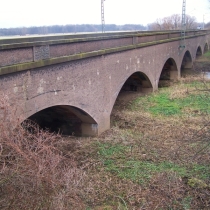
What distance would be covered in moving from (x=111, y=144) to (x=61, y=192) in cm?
585

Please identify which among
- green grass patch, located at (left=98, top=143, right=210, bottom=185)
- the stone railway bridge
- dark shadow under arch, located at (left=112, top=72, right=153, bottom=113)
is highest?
the stone railway bridge

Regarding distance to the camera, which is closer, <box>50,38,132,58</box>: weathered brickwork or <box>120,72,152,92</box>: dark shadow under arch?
<box>50,38,132,58</box>: weathered brickwork

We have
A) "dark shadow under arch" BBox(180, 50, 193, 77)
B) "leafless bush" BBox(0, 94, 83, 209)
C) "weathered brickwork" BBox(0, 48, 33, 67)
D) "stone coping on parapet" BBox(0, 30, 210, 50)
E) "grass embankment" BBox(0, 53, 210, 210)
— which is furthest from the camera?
"dark shadow under arch" BBox(180, 50, 193, 77)

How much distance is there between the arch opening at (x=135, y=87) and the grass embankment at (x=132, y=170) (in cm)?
428

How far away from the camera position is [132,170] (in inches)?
333

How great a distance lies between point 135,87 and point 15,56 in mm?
12248

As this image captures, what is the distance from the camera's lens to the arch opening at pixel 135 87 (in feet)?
57.1

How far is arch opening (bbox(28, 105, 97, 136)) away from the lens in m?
10.9

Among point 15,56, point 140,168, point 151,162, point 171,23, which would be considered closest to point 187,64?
point 151,162

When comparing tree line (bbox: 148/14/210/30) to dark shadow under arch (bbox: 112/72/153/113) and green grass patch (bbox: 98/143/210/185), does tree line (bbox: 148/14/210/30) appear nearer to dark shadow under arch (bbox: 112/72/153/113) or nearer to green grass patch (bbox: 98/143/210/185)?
dark shadow under arch (bbox: 112/72/153/113)

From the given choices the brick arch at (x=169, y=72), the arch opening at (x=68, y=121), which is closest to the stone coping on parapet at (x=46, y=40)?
the arch opening at (x=68, y=121)

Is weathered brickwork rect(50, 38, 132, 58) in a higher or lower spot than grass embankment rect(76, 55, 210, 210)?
higher

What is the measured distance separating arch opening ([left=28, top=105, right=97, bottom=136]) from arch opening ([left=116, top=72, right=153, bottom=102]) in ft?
19.1

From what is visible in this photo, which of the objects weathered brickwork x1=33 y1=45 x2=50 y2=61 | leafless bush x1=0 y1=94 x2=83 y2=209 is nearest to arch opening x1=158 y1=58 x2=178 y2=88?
weathered brickwork x1=33 y1=45 x2=50 y2=61
